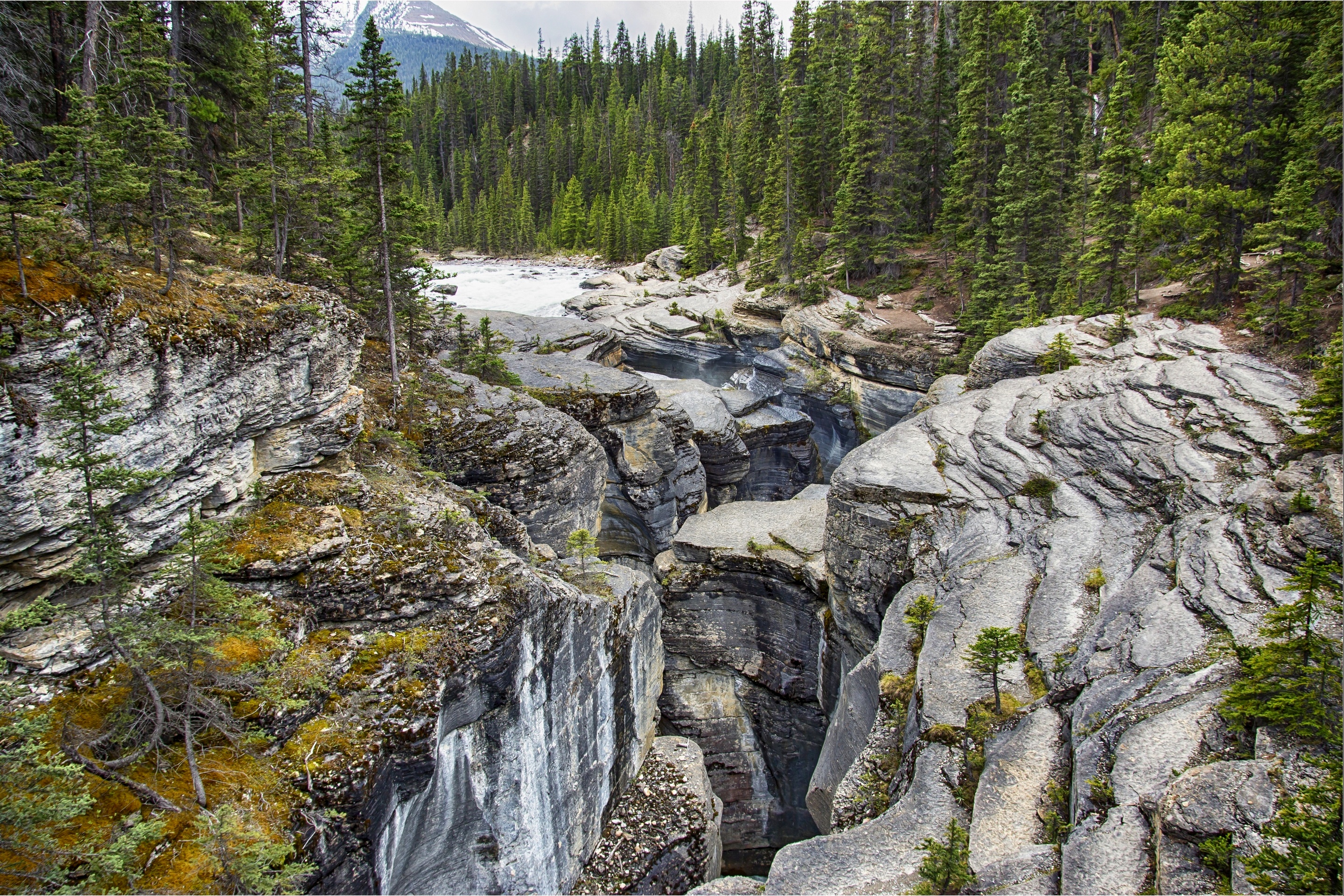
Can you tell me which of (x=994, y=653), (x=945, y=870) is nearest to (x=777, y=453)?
(x=994, y=653)

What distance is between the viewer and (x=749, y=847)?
24.5 meters

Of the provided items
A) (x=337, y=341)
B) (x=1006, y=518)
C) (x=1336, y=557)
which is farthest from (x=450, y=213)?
(x=1336, y=557)

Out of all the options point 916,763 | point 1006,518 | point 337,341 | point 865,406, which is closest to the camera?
point 916,763

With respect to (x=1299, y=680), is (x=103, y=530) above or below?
above

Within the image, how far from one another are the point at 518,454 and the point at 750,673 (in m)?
12.1

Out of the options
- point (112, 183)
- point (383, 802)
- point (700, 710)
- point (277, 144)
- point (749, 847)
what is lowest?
point (749, 847)

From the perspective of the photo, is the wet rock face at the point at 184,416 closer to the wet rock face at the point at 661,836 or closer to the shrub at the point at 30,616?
the shrub at the point at 30,616

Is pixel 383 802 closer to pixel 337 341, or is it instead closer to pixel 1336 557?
pixel 337 341

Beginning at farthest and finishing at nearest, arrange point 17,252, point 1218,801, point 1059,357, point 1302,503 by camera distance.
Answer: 1. point 1059,357
2. point 1302,503
3. point 17,252
4. point 1218,801

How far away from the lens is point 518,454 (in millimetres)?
21438

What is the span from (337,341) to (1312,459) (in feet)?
69.1

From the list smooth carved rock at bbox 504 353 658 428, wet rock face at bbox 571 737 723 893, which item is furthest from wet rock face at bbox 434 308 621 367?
wet rock face at bbox 571 737 723 893

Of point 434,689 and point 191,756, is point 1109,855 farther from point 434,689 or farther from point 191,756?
point 191,756

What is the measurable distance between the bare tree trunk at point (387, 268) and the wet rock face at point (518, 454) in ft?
4.49
